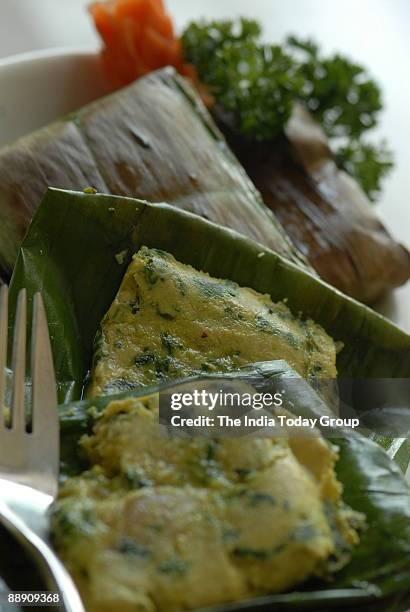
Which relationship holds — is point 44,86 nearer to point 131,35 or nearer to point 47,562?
point 131,35

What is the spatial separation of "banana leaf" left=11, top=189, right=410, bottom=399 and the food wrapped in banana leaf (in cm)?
64

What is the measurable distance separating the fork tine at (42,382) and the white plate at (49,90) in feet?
4.83

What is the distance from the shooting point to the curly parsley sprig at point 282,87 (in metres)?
2.87

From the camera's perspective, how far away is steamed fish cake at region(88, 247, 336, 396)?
1.73 meters

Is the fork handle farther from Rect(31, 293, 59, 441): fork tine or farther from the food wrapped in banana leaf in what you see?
the food wrapped in banana leaf

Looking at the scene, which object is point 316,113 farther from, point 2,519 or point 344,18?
point 2,519

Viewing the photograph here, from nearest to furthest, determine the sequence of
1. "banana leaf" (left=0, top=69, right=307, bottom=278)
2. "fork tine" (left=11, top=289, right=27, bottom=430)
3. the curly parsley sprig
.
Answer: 1. "fork tine" (left=11, top=289, right=27, bottom=430)
2. "banana leaf" (left=0, top=69, right=307, bottom=278)
3. the curly parsley sprig

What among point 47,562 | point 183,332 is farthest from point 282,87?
point 47,562

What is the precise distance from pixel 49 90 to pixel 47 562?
212cm

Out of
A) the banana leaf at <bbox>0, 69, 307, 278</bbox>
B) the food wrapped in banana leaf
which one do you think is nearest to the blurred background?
the food wrapped in banana leaf

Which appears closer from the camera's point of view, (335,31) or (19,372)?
(19,372)

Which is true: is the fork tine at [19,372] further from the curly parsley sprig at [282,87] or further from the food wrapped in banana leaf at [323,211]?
the curly parsley sprig at [282,87]

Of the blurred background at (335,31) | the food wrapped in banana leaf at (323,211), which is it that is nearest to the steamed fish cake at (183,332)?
the food wrapped in banana leaf at (323,211)

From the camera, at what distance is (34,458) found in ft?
4.40
